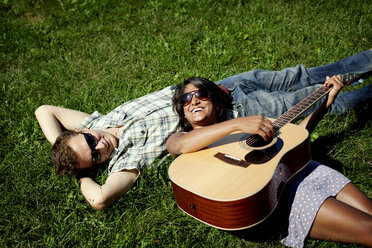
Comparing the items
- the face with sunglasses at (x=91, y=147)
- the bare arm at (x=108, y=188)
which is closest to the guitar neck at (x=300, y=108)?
the bare arm at (x=108, y=188)

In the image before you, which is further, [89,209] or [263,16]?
[263,16]

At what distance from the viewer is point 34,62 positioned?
17.5 ft

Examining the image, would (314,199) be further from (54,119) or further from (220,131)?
(54,119)

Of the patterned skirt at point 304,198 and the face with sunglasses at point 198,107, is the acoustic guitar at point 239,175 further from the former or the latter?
the face with sunglasses at point 198,107

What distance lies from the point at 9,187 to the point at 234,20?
4607 millimetres

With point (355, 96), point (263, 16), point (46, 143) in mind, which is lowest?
point (355, 96)

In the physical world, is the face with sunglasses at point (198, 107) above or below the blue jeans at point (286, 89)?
above

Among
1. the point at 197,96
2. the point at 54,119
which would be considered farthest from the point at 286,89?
the point at 54,119

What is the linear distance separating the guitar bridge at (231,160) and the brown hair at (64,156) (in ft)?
5.06

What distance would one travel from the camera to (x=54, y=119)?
11.9 feet

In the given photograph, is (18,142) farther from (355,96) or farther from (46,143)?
(355,96)

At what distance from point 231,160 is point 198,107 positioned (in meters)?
0.87

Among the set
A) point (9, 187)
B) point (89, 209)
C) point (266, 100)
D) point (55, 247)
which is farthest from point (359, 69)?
point (9, 187)

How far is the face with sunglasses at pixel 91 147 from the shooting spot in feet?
10.1
